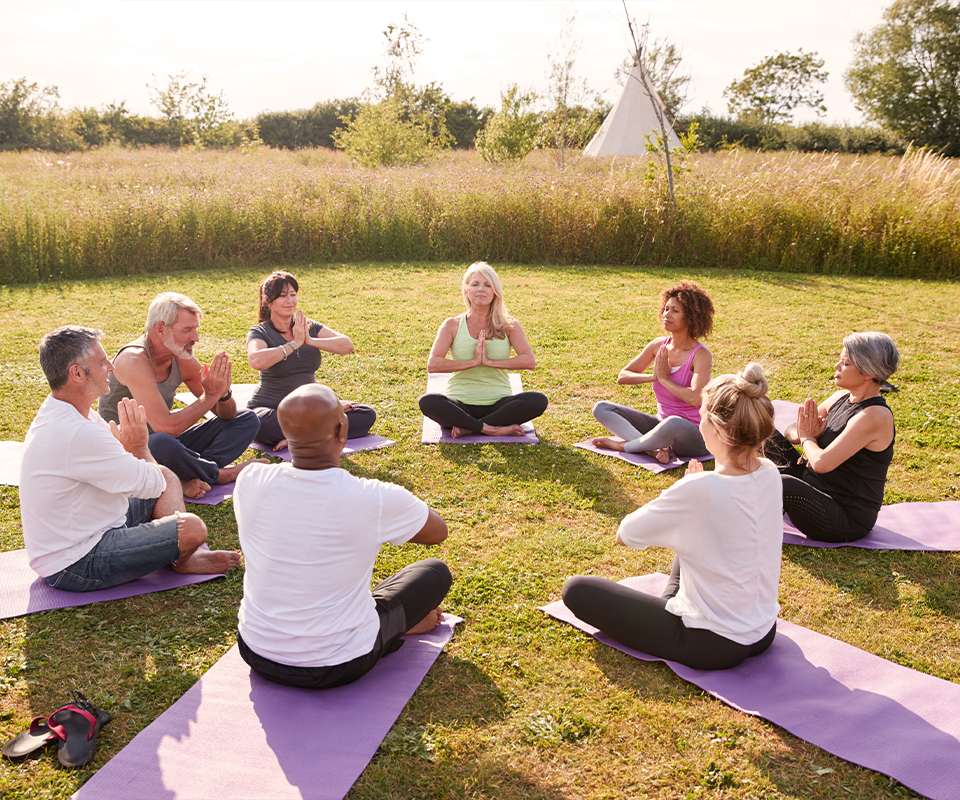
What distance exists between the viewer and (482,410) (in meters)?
5.50

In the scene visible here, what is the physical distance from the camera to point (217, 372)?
4.18 m

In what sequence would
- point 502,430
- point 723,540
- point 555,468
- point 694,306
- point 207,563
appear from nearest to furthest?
point 723,540 → point 207,563 → point 694,306 → point 555,468 → point 502,430

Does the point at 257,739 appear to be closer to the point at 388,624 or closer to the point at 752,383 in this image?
the point at 388,624

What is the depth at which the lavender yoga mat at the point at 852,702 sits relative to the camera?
92.7 inches

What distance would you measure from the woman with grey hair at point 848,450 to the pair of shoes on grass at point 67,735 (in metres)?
3.45

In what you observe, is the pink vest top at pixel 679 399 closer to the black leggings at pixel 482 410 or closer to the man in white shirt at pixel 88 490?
the black leggings at pixel 482 410

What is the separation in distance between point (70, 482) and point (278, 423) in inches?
78.3

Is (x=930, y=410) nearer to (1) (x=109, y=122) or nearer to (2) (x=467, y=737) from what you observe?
(2) (x=467, y=737)

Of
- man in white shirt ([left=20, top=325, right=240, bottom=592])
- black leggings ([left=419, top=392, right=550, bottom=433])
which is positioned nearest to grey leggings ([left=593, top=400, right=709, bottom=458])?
black leggings ([left=419, top=392, right=550, bottom=433])

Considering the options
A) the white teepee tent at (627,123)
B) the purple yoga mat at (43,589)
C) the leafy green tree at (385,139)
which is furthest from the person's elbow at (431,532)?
the white teepee tent at (627,123)

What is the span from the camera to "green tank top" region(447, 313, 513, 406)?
5.40m

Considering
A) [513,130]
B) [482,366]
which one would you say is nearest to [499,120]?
[513,130]

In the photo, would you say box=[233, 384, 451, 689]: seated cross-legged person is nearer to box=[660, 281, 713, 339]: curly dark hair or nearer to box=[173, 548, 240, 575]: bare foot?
box=[173, 548, 240, 575]: bare foot

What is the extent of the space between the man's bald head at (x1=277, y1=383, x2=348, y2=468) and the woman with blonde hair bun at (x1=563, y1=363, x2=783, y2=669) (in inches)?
47.4
